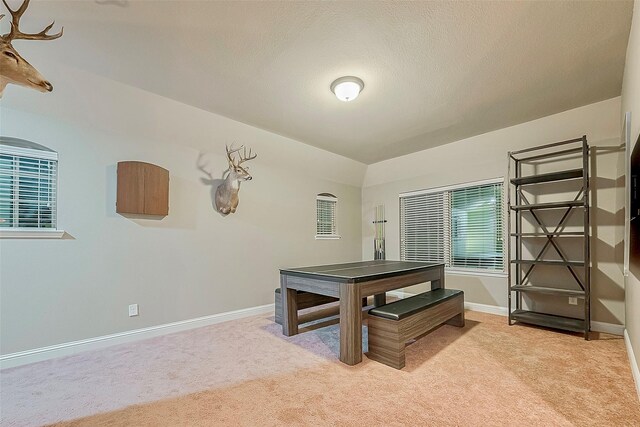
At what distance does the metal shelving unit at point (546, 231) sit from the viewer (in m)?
3.26

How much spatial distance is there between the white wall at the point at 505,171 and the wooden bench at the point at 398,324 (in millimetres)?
1902

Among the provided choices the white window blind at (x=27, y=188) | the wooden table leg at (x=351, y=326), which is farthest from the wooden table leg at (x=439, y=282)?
the white window blind at (x=27, y=188)

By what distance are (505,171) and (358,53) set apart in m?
3.04

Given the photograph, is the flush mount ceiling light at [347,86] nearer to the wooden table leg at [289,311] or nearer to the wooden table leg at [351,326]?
the wooden table leg at [351,326]

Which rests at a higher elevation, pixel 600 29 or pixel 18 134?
pixel 600 29

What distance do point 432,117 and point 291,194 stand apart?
2.51 metres

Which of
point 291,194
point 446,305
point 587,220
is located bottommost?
point 446,305

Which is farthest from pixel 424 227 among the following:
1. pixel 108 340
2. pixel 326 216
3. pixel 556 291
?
pixel 108 340

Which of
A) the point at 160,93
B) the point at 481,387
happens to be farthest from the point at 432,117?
the point at 160,93

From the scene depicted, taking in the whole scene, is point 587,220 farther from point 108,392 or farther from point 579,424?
point 108,392

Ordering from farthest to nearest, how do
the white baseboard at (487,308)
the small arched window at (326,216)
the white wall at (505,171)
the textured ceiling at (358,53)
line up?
the small arched window at (326,216) → the white baseboard at (487,308) → the white wall at (505,171) → the textured ceiling at (358,53)

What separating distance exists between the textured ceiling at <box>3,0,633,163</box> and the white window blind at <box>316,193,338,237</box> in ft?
7.15

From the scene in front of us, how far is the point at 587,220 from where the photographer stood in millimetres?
3139

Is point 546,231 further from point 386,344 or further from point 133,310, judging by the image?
point 133,310
